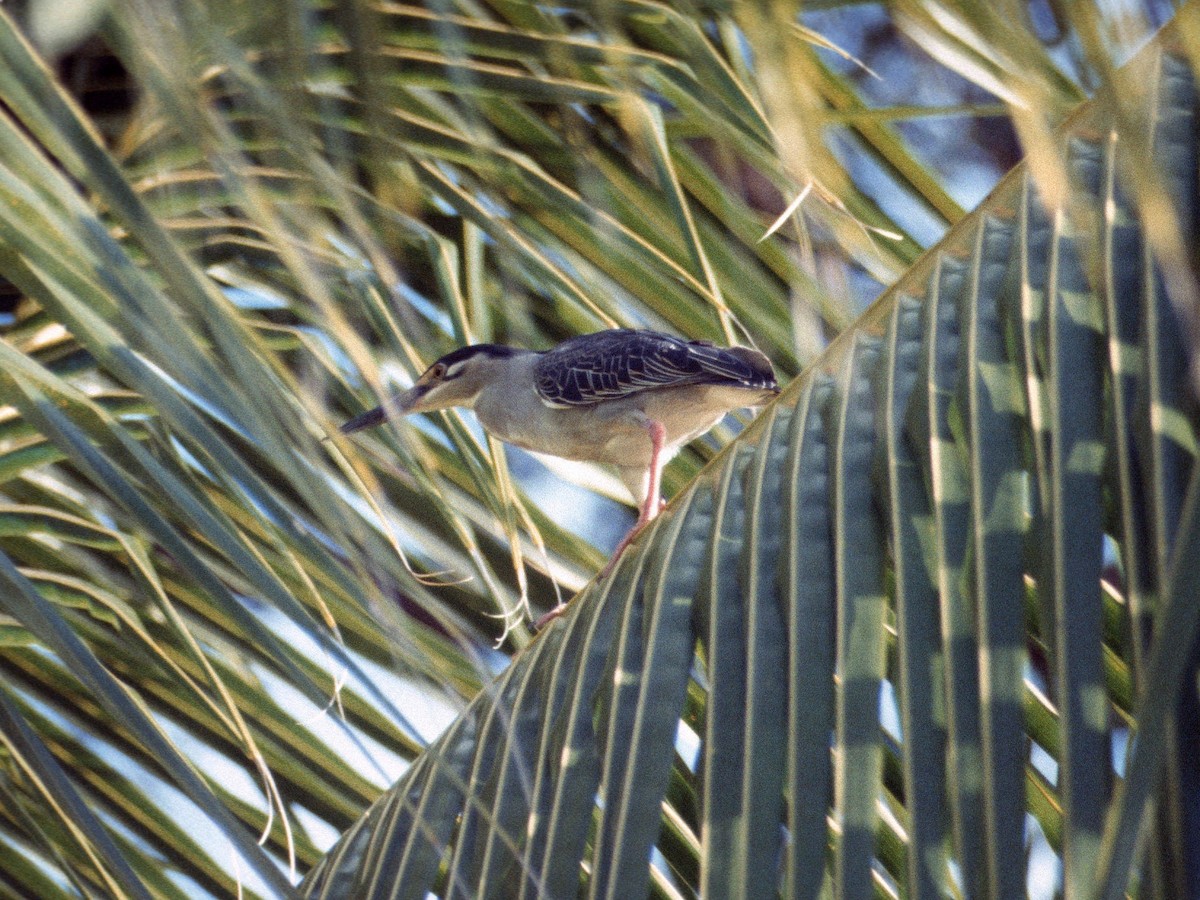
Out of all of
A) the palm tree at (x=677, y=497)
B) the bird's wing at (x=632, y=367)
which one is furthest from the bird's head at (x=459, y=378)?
the palm tree at (x=677, y=497)

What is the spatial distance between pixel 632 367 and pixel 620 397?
7cm

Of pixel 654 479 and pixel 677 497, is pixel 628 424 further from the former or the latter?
pixel 677 497

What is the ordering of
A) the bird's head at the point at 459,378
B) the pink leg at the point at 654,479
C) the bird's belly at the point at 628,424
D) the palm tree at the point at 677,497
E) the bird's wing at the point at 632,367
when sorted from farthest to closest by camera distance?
the bird's head at the point at 459,378 < the bird's belly at the point at 628,424 < the bird's wing at the point at 632,367 < the pink leg at the point at 654,479 < the palm tree at the point at 677,497

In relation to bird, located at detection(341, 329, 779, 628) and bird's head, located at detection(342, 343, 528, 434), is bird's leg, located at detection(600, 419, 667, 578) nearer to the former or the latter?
bird, located at detection(341, 329, 779, 628)

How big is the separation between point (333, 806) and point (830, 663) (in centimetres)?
106

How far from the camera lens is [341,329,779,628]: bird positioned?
2617 mm

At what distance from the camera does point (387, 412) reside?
608mm

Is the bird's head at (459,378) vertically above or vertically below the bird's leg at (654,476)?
above

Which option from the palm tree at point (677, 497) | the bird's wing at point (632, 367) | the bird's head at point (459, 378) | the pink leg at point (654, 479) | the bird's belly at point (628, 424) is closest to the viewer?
the palm tree at point (677, 497)

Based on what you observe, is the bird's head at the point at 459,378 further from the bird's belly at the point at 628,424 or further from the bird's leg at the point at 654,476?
the bird's leg at the point at 654,476

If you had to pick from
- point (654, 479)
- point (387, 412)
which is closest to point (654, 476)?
point (654, 479)

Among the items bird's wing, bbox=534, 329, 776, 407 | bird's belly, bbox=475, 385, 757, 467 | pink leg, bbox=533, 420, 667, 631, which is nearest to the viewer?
pink leg, bbox=533, 420, 667, 631

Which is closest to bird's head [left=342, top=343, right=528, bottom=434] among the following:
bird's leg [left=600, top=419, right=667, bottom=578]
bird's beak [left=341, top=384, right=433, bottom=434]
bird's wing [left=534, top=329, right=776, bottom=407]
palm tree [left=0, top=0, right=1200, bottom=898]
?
bird's beak [left=341, top=384, right=433, bottom=434]

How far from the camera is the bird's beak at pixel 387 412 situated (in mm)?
593
